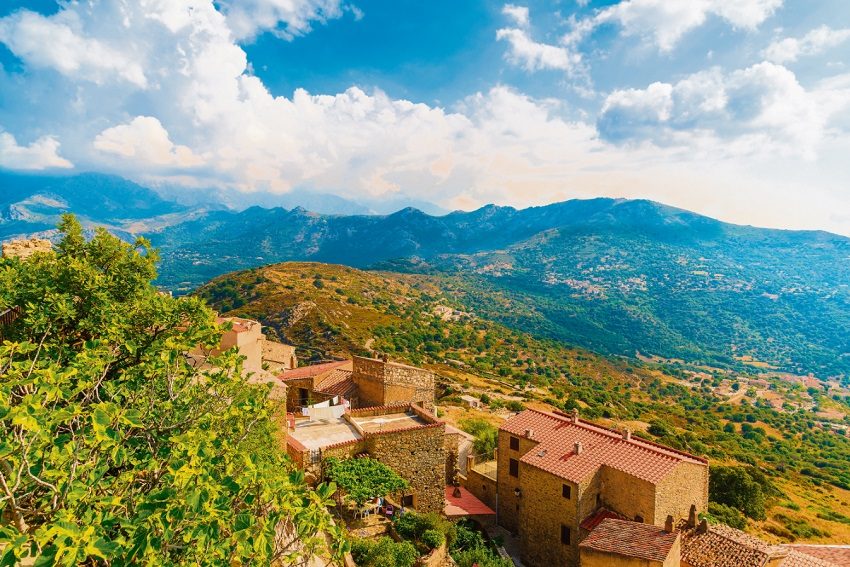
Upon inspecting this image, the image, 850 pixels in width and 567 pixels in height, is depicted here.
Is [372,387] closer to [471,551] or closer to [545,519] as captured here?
[471,551]

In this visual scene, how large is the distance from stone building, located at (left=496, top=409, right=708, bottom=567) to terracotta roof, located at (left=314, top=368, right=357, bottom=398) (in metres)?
10.2

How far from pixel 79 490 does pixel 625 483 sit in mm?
20111

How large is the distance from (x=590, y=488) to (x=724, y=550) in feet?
16.6

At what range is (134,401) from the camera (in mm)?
9641

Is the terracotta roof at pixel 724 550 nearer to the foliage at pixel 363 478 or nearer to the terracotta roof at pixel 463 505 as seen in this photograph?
the terracotta roof at pixel 463 505

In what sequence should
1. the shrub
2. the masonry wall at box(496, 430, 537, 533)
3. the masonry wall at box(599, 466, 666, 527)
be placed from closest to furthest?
the shrub < the masonry wall at box(599, 466, 666, 527) < the masonry wall at box(496, 430, 537, 533)

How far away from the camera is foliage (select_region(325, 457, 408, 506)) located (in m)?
17.0

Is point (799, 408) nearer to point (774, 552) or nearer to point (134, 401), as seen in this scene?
point (774, 552)

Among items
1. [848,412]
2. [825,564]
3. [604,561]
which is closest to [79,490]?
[604,561]

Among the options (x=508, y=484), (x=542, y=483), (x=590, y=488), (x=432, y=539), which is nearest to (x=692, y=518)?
(x=590, y=488)

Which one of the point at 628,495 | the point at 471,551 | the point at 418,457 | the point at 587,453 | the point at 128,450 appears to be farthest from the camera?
the point at 587,453

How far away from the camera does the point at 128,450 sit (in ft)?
27.1

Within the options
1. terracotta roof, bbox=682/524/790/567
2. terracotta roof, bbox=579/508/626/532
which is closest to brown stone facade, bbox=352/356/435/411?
terracotta roof, bbox=579/508/626/532

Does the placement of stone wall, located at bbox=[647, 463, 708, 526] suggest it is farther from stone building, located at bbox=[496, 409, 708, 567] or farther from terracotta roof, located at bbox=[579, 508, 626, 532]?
terracotta roof, located at bbox=[579, 508, 626, 532]
